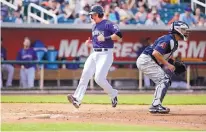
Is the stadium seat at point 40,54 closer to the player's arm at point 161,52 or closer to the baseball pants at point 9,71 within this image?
the baseball pants at point 9,71

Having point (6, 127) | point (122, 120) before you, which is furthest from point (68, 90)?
point (6, 127)

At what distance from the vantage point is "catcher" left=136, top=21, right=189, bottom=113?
1110 cm

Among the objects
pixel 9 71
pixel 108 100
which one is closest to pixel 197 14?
pixel 9 71

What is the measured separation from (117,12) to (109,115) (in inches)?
423

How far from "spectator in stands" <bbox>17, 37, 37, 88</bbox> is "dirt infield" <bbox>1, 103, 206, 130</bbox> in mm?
6387

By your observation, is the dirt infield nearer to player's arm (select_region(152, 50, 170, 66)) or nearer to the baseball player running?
the baseball player running

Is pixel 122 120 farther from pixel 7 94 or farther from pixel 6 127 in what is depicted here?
pixel 7 94

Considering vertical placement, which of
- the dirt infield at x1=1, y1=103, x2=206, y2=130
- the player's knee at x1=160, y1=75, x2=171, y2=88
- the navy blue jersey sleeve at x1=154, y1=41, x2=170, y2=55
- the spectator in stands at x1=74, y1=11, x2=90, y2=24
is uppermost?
the navy blue jersey sleeve at x1=154, y1=41, x2=170, y2=55

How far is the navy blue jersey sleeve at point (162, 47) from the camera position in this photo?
1105cm

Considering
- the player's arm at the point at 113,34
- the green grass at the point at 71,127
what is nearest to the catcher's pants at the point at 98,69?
the player's arm at the point at 113,34

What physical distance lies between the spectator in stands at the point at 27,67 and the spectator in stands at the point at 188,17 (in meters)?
5.57

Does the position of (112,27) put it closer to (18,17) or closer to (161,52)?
(161,52)

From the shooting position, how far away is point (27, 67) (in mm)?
19594

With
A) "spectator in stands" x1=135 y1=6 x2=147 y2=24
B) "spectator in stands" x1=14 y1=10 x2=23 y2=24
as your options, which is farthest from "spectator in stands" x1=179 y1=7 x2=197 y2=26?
"spectator in stands" x1=14 y1=10 x2=23 y2=24
